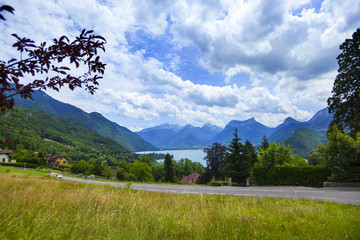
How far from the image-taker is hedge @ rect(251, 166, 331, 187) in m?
Result: 19.9

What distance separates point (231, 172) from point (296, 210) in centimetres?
2997

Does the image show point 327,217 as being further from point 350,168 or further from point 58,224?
point 350,168

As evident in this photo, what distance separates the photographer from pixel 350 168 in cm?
1823

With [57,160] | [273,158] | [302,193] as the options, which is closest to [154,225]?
[302,193]

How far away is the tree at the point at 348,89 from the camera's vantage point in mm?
25938

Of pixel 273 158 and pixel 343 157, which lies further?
pixel 273 158

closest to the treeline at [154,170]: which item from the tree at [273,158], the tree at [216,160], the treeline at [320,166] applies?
the tree at [216,160]

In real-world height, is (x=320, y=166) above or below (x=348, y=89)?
below

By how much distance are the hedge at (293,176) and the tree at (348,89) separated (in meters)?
10.5

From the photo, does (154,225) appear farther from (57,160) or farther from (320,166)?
(57,160)

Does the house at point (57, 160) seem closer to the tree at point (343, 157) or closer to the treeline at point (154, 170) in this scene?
the treeline at point (154, 170)

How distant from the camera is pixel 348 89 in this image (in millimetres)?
26969

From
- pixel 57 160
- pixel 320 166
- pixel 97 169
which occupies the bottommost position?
pixel 97 169

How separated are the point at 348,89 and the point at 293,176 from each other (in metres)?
15.4
